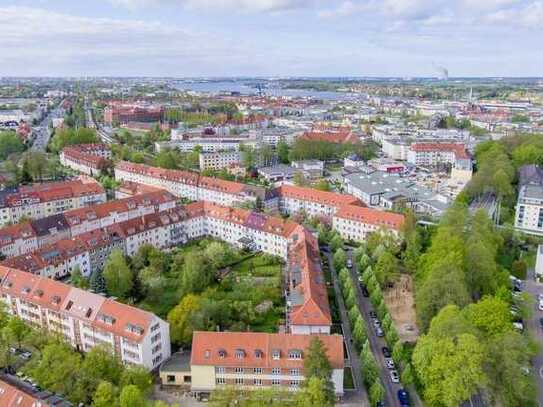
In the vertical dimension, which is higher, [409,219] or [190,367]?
[409,219]

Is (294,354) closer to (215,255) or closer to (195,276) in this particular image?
(195,276)

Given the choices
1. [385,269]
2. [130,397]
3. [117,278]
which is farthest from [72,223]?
[385,269]

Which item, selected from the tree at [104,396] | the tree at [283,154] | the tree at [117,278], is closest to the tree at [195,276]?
the tree at [117,278]

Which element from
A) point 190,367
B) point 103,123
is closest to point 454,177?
point 190,367

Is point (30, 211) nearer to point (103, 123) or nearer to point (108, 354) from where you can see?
point (108, 354)

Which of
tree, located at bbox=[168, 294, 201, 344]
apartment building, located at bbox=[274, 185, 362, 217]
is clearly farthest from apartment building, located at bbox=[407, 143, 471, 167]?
tree, located at bbox=[168, 294, 201, 344]

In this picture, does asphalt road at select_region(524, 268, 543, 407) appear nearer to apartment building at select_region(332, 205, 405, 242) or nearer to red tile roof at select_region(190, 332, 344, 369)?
red tile roof at select_region(190, 332, 344, 369)
